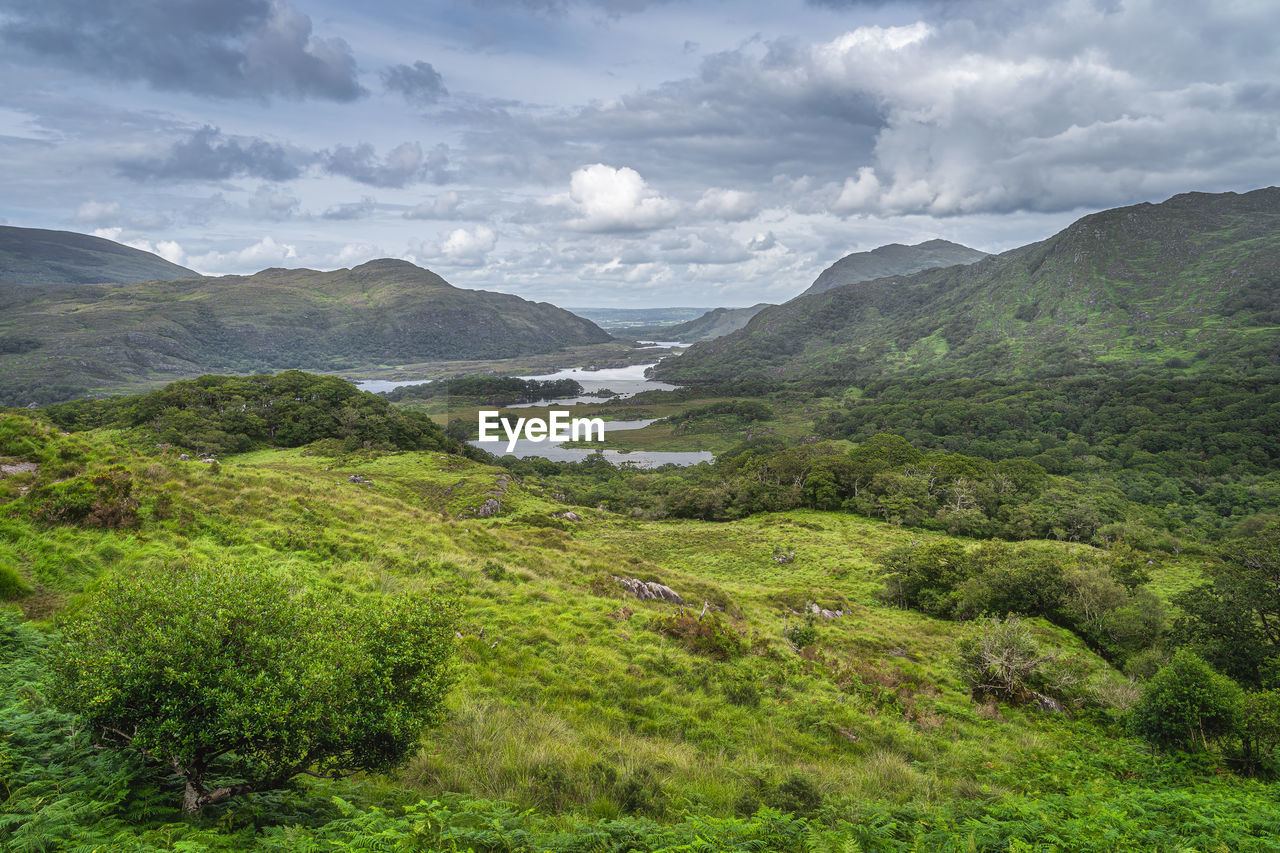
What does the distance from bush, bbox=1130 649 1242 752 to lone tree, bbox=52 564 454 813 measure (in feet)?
63.4

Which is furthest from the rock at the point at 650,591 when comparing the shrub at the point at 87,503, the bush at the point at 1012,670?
the shrub at the point at 87,503

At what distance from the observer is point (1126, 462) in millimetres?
124312

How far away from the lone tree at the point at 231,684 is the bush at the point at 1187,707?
63.4 feet

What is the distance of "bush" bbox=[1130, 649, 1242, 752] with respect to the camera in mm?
14242

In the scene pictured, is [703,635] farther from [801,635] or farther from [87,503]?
[87,503]

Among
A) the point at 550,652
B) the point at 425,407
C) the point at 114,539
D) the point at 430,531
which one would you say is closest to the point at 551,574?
the point at 430,531

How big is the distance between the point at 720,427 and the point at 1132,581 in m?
153

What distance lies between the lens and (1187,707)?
14375mm

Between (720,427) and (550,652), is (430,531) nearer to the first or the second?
(550,652)

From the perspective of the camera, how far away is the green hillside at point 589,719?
7.16 m

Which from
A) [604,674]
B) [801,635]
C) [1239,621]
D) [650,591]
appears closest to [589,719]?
[604,674]

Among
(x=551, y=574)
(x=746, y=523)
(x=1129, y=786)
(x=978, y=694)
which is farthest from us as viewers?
(x=746, y=523)

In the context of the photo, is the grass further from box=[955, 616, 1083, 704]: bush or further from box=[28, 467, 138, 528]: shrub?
box=[955, 616, 1083, 704]: bush

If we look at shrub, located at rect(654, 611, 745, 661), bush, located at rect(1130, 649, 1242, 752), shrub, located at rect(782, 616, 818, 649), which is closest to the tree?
bush, located at rect(1130, 649, 1242, 752)
